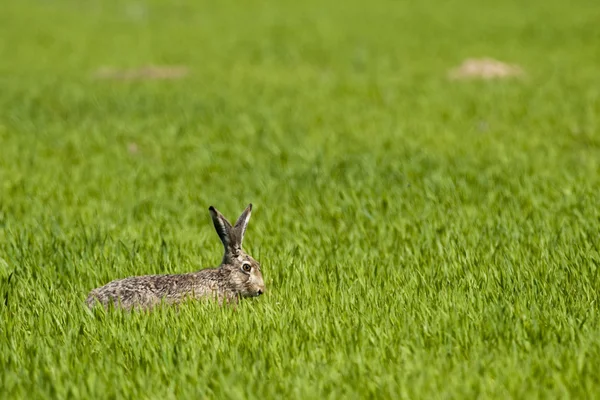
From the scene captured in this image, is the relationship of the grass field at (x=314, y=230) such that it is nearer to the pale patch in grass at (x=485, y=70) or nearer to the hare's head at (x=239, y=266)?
the hare's head at (x=239, y=266)

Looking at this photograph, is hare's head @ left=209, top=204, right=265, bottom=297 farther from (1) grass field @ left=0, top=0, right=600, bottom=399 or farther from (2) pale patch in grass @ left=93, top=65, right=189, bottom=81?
(2) pale patch in grass @ left=93, top=65, right=189, bottom=81

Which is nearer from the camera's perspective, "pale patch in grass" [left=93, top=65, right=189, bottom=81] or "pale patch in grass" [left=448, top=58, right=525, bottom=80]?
"pale patch in grass" [left=448, top=58, right=525, bottom=80]

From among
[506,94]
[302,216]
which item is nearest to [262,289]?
[302,216]

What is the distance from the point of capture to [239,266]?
5.88 metres

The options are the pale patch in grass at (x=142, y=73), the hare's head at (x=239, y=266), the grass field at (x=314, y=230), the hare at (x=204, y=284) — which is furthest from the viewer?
the pale patch in grass at (x=142, y=73)

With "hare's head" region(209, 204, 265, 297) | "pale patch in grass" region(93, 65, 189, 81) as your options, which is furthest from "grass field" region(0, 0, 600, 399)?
"pale patch in grass" region(93, 65, 189, 81)

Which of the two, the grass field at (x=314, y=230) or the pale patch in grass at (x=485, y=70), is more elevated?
the pale patch in grass at (x=485, y=70)

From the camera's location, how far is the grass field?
14.7ft

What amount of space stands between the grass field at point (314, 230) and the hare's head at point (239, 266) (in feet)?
0.58

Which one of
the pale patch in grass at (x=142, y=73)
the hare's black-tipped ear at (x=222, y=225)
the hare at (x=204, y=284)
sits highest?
the pale patch in grass at (x=142, y=73)

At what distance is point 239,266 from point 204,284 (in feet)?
0.92

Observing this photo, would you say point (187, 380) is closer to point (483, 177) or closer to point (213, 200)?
point (213, 200)

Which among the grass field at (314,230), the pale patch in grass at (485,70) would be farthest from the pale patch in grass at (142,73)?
the pale patch in grass at (485,70)

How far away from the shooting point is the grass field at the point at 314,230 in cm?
448
